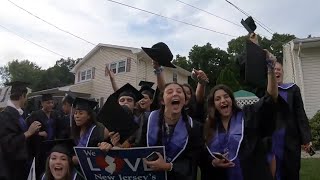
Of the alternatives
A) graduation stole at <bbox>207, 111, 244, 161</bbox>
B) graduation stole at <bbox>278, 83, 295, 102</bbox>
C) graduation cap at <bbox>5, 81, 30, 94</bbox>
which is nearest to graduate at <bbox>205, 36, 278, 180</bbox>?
graduation stole at <bbox>207, 111, 244, 161</bbox>

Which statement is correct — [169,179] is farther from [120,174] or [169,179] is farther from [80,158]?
[80,158]

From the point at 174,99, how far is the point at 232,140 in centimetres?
64

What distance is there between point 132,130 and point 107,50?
22268 mm

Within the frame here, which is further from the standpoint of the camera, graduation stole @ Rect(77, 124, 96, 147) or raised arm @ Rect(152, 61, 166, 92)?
graduation stole @ Rect(77, 124, 96, 147)

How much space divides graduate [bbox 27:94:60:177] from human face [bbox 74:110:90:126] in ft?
2.85

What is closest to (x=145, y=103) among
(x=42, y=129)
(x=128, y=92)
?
(x=128, y=92)

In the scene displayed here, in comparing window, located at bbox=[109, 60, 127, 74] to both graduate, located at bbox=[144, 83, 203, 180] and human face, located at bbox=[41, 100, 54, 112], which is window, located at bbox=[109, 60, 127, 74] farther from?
graduate, located at bbox=[144, 83, 203, 180]

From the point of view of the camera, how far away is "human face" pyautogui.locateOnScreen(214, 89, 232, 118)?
3438 millimetres

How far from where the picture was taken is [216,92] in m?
3.56

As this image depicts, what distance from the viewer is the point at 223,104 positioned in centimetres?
345

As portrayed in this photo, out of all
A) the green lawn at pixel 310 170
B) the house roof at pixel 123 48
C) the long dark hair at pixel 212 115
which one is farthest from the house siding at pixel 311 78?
the long dark hair at pixel 212 115

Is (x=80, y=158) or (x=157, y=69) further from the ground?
(x=157, y=69)

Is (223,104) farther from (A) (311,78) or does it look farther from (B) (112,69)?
(B) (112,69)

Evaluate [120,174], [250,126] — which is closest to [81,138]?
[120,174]
